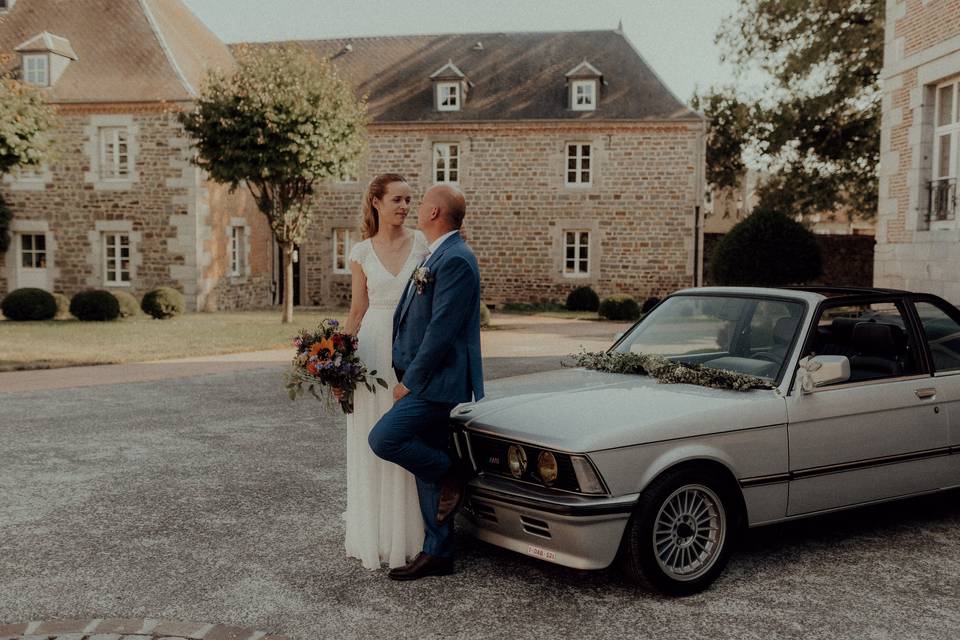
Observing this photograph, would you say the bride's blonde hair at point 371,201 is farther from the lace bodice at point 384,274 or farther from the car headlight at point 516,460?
the car headlight at point 516,460

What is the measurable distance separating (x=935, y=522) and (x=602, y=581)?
7.83ft

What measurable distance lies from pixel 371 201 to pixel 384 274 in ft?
1.29

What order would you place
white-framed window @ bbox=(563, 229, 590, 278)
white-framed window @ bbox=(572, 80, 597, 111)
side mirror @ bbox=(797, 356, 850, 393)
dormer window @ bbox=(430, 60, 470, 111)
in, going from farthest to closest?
white-framed window @ bbox=(563, 229, 590, 278)
dormer window @ bbox=(430, 60, 470, 111)
white-framed window @ bbox=(572, 80, 597, 111)
side mirror @ bbox=(797, 356, 850, 393)

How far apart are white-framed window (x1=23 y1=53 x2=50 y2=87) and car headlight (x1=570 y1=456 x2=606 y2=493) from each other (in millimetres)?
25265

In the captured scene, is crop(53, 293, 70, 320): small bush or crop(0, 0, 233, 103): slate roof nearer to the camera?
crop(53, 293, 70, 320): small bush

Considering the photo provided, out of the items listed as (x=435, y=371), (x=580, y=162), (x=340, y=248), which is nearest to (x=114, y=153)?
(x=340, y=248)

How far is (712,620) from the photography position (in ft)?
12.8

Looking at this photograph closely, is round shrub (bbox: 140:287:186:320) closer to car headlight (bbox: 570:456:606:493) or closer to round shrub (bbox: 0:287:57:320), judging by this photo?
round shrub (bbox: 0:287:57:320)

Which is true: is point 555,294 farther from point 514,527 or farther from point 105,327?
point 514,527

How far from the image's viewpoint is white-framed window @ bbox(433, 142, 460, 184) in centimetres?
2861

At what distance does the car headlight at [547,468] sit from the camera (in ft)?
13.2

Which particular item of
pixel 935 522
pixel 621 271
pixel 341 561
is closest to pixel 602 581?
pixel 341 561

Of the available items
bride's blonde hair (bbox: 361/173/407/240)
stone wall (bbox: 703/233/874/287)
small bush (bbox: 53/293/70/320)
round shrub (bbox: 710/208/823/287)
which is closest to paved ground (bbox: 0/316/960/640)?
bride's blonde hair (bbox: 361/173/407/240)

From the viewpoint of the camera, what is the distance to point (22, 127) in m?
14.2
